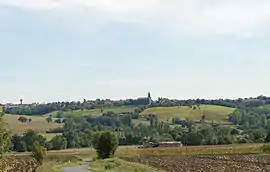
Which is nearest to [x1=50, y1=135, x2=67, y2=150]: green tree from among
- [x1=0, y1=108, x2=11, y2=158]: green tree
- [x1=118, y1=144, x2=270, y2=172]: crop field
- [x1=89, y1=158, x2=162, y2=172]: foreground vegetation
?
[x1=118, y1=144, x2=270, y2=172]: crop field

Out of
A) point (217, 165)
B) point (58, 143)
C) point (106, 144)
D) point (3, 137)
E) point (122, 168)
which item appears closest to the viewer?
point (3, 137)

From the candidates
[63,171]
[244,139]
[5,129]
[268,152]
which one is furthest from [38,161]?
[244,139]

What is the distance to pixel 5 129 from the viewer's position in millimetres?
31797

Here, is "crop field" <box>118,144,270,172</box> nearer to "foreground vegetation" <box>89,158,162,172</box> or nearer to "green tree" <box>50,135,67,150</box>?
"foreground vegetation" <box>89,158,162,172</box>

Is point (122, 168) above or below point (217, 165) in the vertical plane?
above

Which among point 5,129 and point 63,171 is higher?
point 5,129

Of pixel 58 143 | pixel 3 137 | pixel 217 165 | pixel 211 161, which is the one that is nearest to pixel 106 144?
pixel 211 161

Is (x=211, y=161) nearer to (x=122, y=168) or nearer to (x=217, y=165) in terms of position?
(x=217, y=165)

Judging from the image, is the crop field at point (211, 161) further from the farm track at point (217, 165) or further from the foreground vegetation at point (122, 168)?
the foreground vegetation at point (122, 168)

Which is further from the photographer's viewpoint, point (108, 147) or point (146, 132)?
point (146, 132)

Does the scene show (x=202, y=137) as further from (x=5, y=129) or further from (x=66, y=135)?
(x=5, y=129)

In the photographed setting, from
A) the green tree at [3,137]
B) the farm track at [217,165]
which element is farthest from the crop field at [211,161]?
the green tree at [3,137]

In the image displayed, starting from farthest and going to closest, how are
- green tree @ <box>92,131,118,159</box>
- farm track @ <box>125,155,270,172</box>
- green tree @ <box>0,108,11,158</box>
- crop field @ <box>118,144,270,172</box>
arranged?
green tree @ <box>92,131,118,159</box>
crop field @ <box>118,144,270,172</box>
farm track @ <box>125,155,270,172</box>
green tree @ <box>0,108,11,158</box>

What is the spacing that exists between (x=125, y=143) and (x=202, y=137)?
90.7 feet
